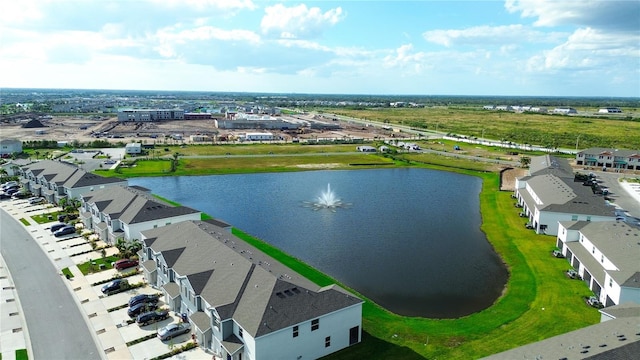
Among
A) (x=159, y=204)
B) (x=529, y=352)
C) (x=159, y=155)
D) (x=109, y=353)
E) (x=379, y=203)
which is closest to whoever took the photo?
(x=529, y=352)

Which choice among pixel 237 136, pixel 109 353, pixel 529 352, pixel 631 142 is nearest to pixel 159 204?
pixel 109 353

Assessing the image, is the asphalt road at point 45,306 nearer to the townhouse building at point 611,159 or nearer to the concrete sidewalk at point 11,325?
the concrete sidewalk at point 11,325

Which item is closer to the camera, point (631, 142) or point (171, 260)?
point (171, 260)

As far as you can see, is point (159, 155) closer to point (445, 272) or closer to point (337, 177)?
point (337, 177)

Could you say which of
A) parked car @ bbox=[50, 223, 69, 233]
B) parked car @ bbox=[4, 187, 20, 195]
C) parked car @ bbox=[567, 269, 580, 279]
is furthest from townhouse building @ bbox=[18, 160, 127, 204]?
parked car @ bbox=[567, 269, 580, 279]

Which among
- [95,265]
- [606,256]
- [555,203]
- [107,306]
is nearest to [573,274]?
[606,256]

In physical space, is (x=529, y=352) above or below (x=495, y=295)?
above

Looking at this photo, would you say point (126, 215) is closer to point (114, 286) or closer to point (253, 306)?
point (114, 286)

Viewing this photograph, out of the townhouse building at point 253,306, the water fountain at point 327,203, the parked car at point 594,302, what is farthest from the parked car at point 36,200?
the parked car at point 594,302
